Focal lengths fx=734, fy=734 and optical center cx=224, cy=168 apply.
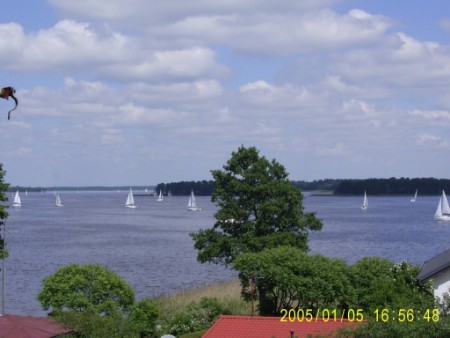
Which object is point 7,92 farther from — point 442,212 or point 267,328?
point 442,212

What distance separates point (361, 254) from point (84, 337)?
47.1 m

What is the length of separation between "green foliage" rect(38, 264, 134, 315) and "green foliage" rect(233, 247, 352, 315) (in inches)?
218

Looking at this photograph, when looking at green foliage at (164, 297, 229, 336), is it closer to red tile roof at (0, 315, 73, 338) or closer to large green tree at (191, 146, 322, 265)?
large green tree at (191, 146, 322, 265)

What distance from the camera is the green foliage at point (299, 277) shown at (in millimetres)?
31531

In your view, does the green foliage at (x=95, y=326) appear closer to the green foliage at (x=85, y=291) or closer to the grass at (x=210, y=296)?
the green foliage at (x=85, y=291)

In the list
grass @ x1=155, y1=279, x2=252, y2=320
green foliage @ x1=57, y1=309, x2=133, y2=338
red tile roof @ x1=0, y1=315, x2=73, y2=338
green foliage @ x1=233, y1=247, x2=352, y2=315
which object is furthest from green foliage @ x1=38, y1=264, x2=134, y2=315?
green foliage @ x1=233, y1=247, x2=352, y2=315

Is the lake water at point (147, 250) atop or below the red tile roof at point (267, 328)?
below

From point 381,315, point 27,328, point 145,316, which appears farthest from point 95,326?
point 381,315

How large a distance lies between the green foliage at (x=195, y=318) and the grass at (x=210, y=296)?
7.18ft

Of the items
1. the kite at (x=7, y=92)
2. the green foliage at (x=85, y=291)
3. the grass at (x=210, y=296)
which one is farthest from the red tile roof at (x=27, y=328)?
the kite at (x=7, y=92)

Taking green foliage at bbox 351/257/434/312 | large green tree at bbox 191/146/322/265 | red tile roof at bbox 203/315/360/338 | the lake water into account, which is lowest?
the lake water

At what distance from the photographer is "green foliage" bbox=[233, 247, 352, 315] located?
31.5 metres

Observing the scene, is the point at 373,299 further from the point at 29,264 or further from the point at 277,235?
the point at 29,264

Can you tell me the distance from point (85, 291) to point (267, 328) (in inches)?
415
